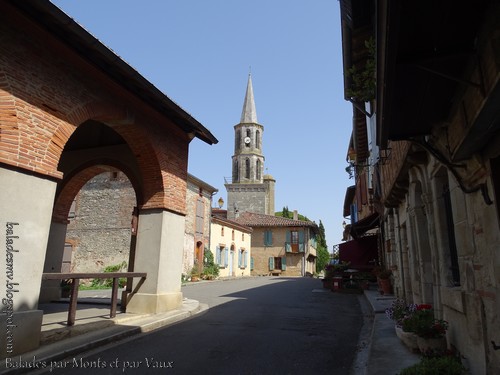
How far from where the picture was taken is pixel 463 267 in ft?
13.0

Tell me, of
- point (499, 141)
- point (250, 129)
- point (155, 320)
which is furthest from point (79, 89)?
point (250, 129)

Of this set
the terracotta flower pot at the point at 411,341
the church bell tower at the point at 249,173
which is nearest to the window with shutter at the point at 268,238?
the church bell tower at the point at 249,173

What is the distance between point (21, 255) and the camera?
16.4ft

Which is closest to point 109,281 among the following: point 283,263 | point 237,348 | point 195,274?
point 195,274

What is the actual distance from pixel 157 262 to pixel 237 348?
3403mm

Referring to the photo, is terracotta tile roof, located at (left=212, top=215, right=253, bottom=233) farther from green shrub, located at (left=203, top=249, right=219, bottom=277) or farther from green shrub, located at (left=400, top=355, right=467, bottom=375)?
green shrub, located at (left=400, top=355, right=467, bottom=375)

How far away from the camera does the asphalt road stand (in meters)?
4.71

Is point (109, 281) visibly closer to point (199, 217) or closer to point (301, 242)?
point (199, 217)

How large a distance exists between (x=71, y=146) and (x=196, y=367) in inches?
296

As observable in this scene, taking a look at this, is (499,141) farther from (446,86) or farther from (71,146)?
(71,146)

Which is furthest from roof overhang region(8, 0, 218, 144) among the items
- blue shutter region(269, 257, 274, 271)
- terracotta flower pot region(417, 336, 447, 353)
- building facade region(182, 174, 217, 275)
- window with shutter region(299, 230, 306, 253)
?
blue shutter region(269, 257, 274, 271)

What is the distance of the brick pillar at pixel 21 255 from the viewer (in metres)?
4.75

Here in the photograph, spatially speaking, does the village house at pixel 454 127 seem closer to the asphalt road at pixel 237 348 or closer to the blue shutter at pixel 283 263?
the asphalt road at pixel 237 348

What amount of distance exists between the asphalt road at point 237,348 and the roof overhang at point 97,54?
4.63 meters
